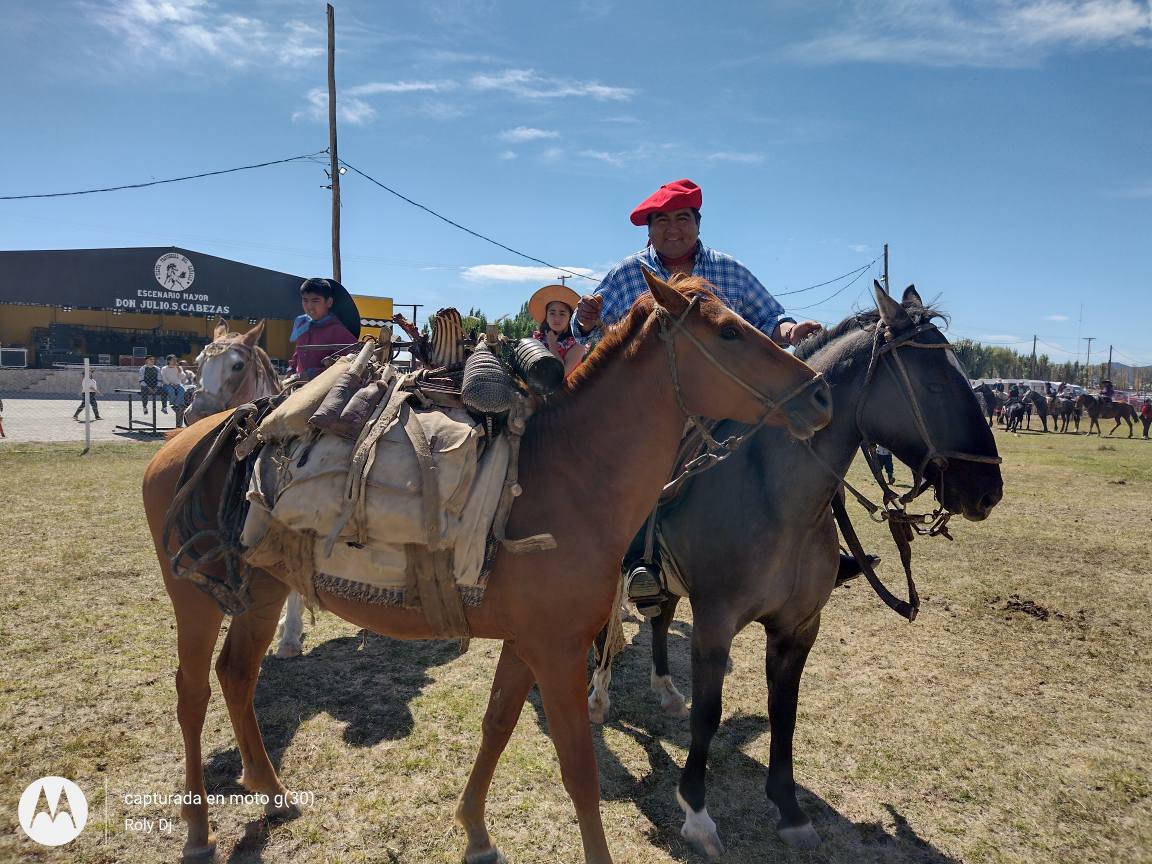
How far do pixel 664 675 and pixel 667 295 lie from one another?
130 inches

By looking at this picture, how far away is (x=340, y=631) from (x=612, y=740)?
2817 millimetres

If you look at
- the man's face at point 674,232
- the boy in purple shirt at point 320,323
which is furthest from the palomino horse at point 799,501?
the boy in purple shirt at point 320,323

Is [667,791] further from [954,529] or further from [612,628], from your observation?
[954,529]

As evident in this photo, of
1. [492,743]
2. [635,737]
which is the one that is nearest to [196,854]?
[492,743]

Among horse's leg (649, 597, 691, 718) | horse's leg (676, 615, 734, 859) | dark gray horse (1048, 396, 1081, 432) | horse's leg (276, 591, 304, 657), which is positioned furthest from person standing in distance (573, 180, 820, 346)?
dark gray horse (1048, 396, 1081, 432)

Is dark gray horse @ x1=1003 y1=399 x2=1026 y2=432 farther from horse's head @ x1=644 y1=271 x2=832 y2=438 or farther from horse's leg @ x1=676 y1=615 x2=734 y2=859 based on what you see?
horse's head @ x1=644 y1=271 x2=832 y2=438

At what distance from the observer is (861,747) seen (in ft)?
13.2

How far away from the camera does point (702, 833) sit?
3121 mm

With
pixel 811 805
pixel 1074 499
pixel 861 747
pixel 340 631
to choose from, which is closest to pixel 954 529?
pixel 1074 499

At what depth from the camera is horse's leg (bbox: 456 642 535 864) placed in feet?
9.32

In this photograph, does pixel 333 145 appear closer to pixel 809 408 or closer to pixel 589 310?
pixel 589 310

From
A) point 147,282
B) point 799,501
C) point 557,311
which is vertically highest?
point 147,282

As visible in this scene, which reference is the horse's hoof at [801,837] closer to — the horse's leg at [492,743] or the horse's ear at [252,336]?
the horse's leg at [492,743]

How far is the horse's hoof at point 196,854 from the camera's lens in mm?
2871
